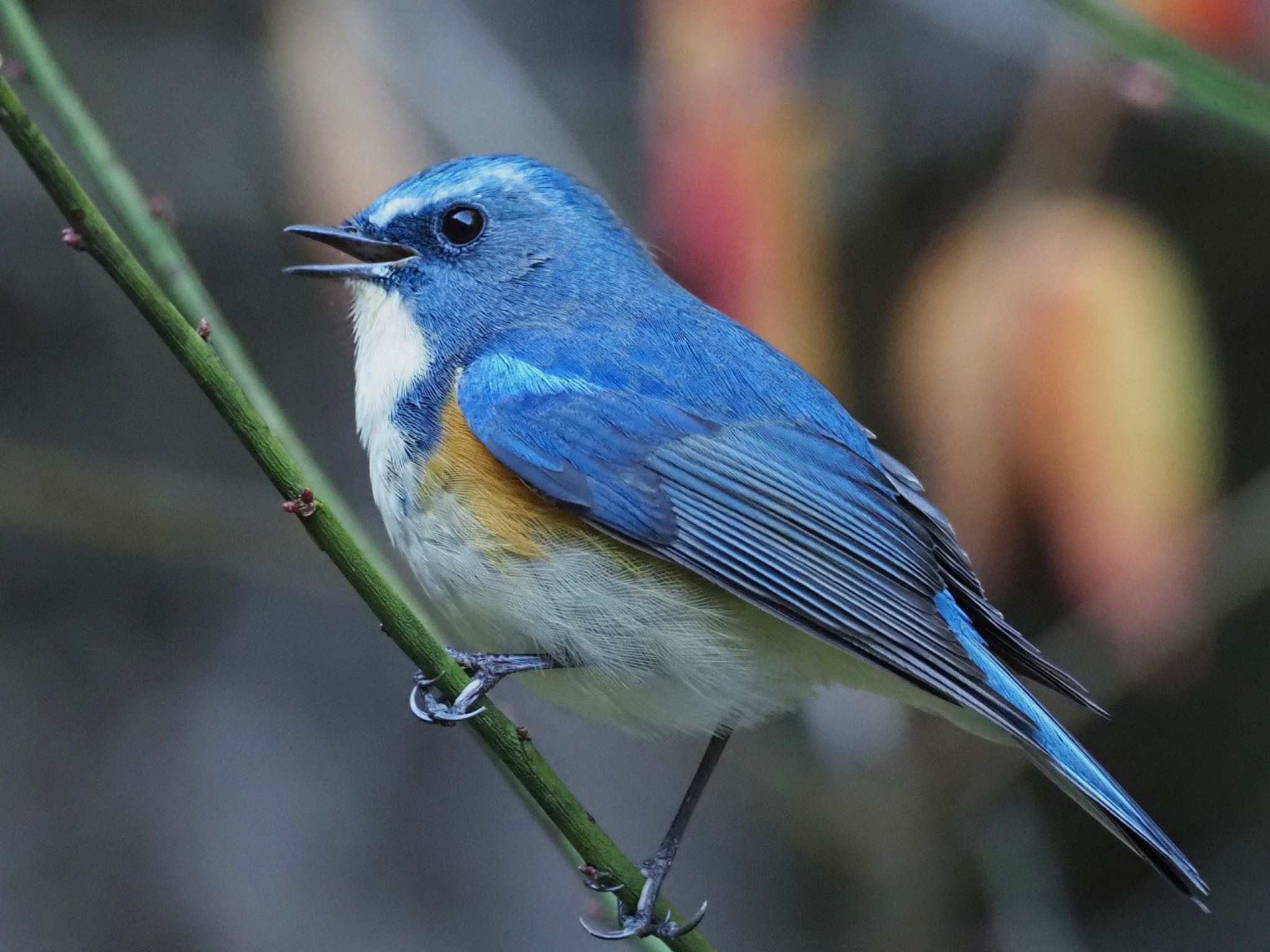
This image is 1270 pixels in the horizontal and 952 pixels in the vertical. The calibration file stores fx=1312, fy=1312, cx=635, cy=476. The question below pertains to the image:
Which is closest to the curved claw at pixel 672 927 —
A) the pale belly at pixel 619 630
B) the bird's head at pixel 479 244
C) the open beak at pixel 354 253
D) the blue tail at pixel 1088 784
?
the pale belly at pixel 619 630

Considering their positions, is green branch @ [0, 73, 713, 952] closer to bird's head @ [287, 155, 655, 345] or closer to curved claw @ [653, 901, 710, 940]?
curved claw @ [653, 901, 710, 940]

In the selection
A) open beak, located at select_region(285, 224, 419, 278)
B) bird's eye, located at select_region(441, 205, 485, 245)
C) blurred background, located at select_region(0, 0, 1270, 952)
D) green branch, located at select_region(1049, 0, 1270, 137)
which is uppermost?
green branch, located at select_region(1049, 0, 1270, 137)

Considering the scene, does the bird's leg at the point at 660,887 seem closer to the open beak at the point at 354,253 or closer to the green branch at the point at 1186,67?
the open beak at the point at 354,253

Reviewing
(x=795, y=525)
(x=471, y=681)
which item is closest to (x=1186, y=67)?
(x=795, y=525)

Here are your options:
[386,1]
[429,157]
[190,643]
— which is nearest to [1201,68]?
[429,157]

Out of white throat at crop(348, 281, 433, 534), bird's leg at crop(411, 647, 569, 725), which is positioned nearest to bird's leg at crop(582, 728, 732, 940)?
bird's leg at crop(411, 647, 569, 725)

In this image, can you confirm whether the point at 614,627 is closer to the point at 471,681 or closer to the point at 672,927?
the point at 471,681
